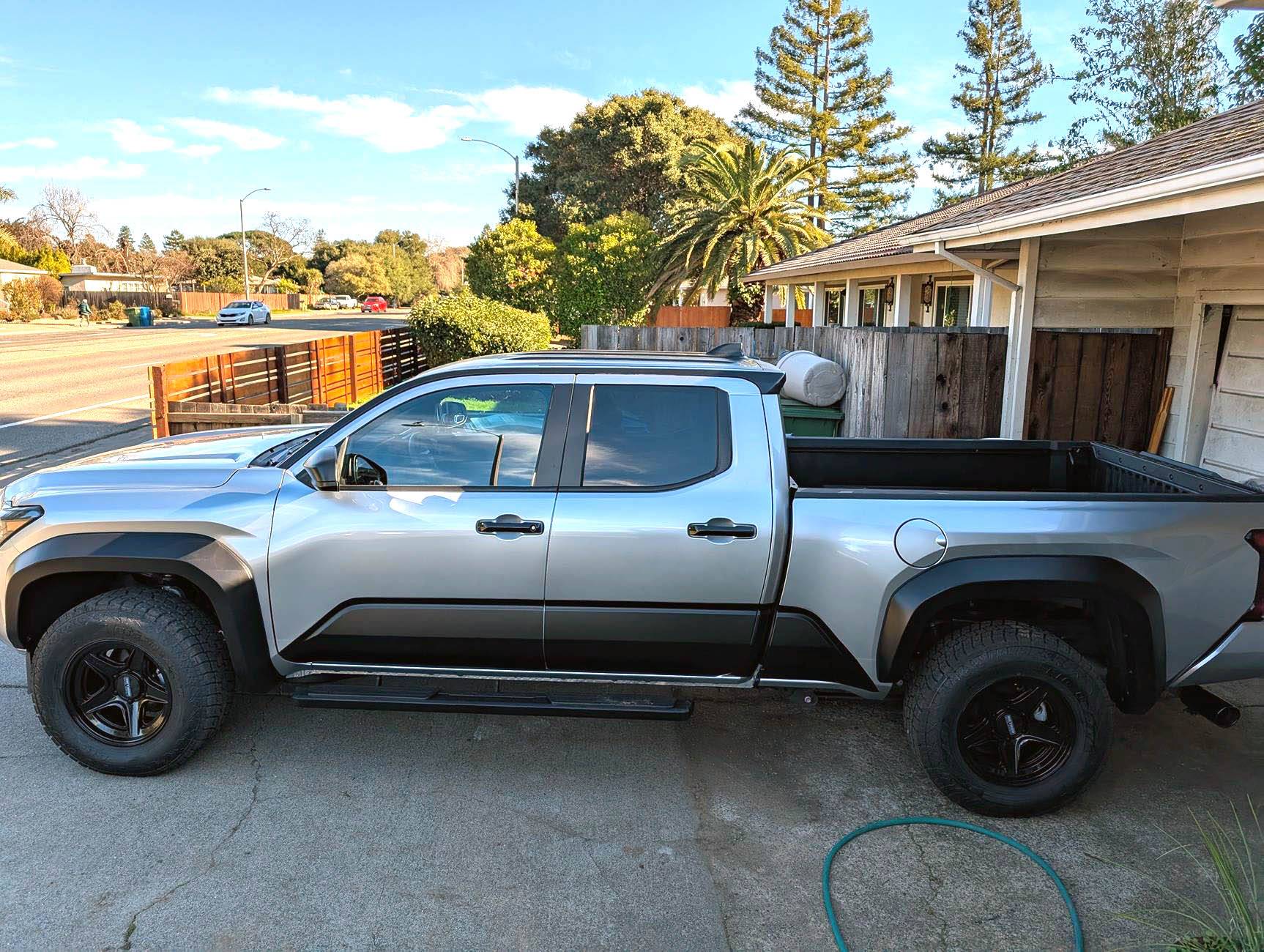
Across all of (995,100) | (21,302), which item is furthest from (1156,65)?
(21,302)

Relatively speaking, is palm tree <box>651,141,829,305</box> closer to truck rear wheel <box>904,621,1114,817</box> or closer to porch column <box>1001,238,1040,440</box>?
porch column <box>1001,238,1040,440</box>

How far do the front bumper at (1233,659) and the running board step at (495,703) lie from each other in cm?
207

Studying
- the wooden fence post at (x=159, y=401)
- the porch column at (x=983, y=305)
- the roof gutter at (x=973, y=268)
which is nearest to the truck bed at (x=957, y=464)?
the roof gutter at (x=973, y=268)

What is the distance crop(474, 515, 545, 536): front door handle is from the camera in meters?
3.89

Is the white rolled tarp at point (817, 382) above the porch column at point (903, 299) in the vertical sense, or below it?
below

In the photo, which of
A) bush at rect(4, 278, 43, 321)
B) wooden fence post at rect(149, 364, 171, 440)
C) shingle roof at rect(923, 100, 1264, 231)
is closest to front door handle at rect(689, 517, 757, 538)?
shingle roof at rect(923, 100, 1264, 231)

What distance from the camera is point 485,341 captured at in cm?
1800

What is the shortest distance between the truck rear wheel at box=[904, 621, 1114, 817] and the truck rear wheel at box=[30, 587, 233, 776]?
303 cm

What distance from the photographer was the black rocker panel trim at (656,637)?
392 cm

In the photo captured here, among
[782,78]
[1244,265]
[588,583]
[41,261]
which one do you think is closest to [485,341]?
[1244,265]

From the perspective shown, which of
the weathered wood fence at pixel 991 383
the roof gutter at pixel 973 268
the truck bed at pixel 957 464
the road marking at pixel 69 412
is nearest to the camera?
the truck bed at pixel 957 464

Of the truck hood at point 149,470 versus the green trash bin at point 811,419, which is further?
the green trash bin at point 811,419

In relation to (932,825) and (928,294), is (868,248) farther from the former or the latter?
(932,825)

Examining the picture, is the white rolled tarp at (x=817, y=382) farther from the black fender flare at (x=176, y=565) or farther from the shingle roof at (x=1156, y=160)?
the black fender flare at (x=176, y=565)
